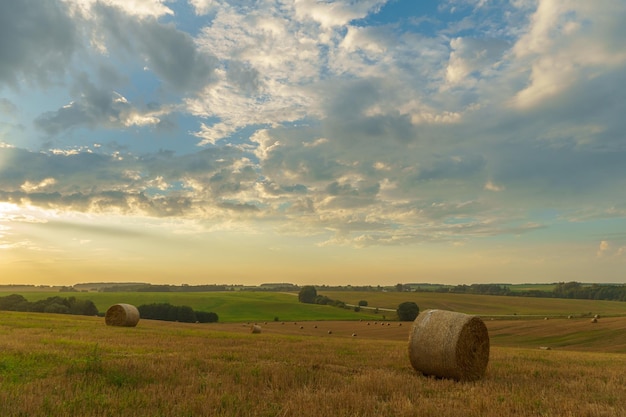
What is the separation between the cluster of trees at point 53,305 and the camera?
76375 mm

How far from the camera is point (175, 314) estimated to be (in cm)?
8250

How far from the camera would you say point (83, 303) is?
3147 inches

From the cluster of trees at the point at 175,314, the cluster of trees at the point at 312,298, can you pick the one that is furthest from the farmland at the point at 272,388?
the cluster of trees at the point at 312,298

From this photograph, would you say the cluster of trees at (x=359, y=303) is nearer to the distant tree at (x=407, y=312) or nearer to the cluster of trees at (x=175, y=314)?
the distant tree at (x=407, y=312)

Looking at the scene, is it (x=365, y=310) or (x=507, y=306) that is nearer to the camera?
(x=365, y=310)

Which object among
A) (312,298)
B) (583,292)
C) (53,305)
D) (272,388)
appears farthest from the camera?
(583,292)

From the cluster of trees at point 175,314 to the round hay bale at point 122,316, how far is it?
4605cm

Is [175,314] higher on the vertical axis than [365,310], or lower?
higher

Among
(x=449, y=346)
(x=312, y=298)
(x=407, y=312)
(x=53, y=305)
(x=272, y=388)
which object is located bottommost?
(x=407, y=312)

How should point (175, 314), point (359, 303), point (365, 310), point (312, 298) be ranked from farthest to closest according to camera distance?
point (312, 298)
point (359, 303)
point (365, 310)
point (175, 314)

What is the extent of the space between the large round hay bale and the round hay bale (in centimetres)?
2666

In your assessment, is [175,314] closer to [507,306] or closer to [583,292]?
[507,306]

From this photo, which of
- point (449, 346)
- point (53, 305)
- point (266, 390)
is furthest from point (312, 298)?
point (266, 390)

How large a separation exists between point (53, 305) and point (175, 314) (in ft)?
68.5
